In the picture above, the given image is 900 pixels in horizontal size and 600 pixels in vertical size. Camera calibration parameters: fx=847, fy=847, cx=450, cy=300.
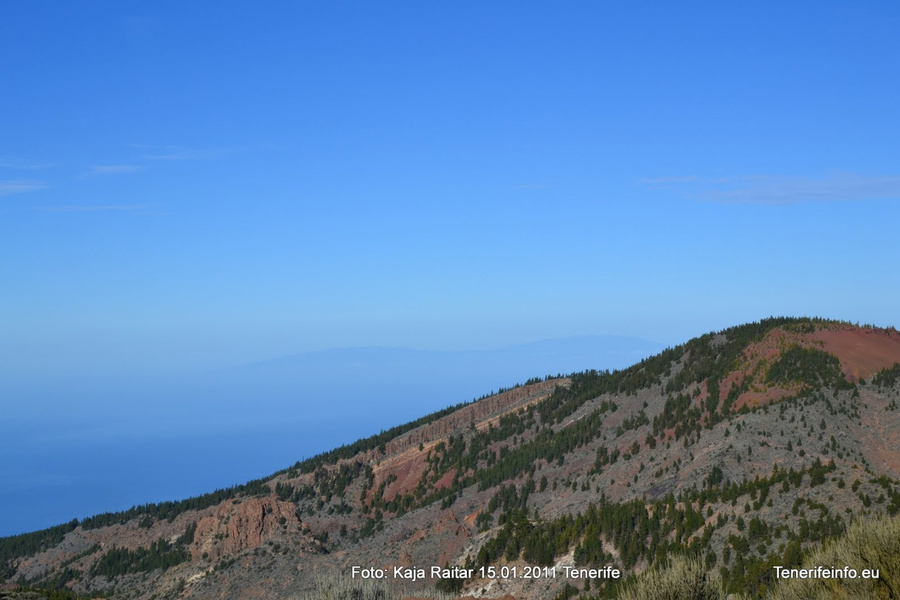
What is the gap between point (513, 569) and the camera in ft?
212

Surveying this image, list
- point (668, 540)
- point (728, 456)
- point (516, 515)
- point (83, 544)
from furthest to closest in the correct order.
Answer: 1. point (83, 544)
2. point (516, 515)
3. point (728, 456)
4. point (668, 540)

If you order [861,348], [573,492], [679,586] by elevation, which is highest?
[861,348]

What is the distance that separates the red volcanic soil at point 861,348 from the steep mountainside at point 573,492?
0.94 feet

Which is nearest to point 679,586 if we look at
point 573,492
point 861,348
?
point 573,492

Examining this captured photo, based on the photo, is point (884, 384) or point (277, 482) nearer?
point (884, 384)

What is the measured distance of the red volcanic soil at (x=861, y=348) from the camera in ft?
290

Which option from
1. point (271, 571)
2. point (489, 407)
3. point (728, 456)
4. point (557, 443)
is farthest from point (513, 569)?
point (489, 407)

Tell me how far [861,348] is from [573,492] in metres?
36.8

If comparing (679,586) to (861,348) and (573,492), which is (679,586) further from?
(861,348)

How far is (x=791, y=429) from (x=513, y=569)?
28.8 meters

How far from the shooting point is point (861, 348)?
3625 inches

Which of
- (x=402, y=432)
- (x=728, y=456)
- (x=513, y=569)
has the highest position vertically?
(x=402, y=432)

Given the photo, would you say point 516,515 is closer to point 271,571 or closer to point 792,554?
point 271,571

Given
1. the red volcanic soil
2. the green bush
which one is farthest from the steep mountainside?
the green bush
